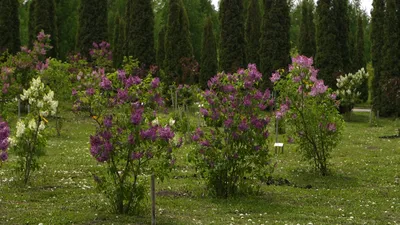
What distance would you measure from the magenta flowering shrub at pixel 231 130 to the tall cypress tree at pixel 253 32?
1099 inches

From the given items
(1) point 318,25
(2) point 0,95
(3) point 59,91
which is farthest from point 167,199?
(1) point 318,25

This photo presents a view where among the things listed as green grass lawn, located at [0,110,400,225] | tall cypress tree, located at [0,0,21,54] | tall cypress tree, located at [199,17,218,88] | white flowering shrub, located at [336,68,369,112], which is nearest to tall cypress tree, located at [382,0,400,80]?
white flowering shrub, located at [336,68,369,112]

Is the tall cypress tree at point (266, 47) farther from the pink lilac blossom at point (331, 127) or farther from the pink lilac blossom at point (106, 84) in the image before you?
the pink lilac blossom at point (106, 84)

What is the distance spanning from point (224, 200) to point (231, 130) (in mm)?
1291

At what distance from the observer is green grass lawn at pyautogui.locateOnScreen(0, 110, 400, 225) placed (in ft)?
29.5

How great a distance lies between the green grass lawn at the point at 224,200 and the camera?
8.99 meters

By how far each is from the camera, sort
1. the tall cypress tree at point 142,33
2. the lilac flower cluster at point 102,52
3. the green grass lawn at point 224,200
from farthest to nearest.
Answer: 1. the tall cypress tree at point 142,33
2. the lilac flower cluster at point 102,52
3. the green grass lawn at point 224,200

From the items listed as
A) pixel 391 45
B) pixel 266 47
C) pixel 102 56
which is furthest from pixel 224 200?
pixel 266 47

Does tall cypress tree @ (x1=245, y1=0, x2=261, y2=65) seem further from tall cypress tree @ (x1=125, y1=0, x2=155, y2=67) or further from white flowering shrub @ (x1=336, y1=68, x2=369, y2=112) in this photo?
white flowering shrub @ (x1=336, y1=68, x2=369, y2=112)

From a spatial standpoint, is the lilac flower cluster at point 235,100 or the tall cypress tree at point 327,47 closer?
the lilac flower cluster at point 235,100

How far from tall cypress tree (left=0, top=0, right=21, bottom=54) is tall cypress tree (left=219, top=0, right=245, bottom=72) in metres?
11.8

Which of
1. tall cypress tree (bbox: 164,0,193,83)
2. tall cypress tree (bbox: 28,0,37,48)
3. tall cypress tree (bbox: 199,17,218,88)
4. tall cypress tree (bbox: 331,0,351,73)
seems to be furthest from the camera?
tall cypress tree (bbox: 199,17,218,88)

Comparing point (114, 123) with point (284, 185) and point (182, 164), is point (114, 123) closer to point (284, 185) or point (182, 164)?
point (284, 185)

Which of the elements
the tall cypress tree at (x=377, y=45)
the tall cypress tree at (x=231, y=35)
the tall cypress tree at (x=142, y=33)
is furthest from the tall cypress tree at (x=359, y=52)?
the tall cypress tree at (x=142, y=33)
